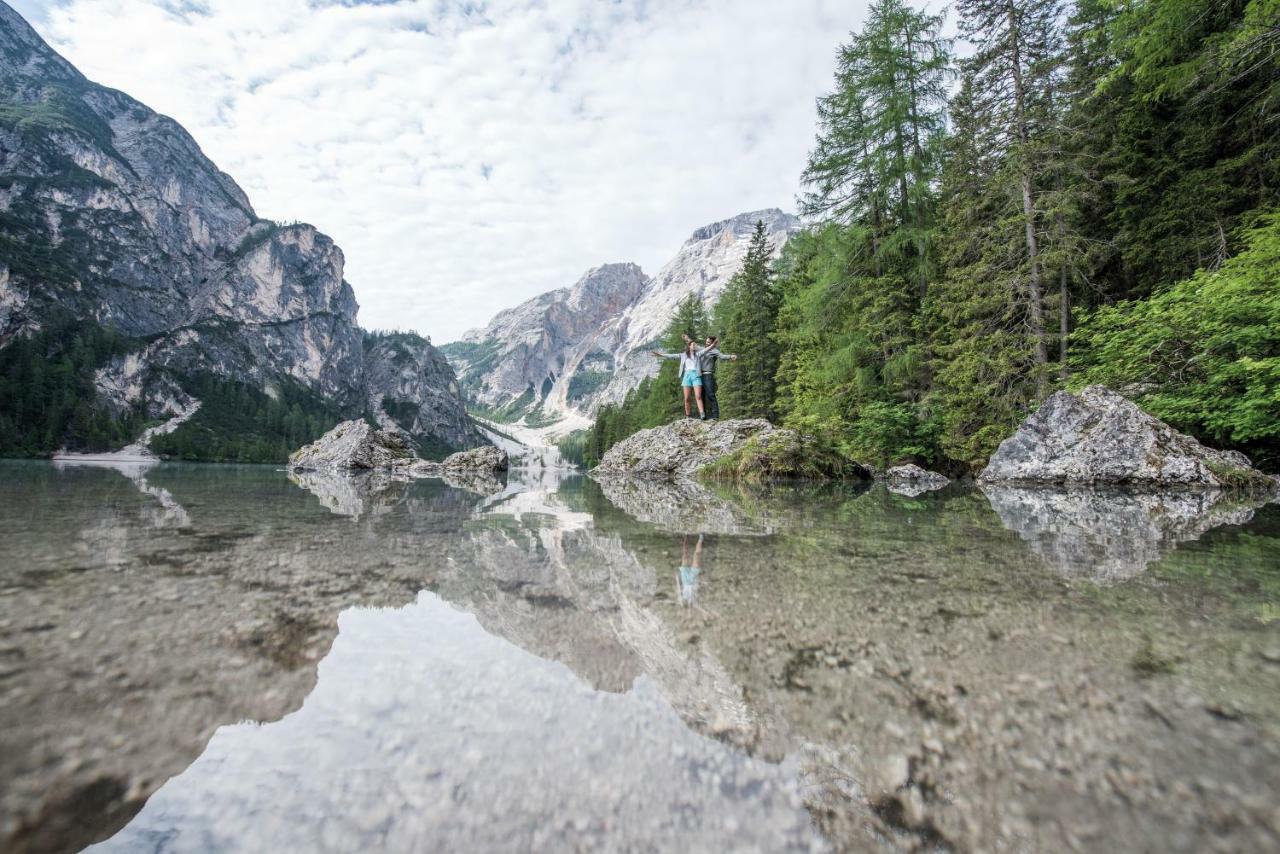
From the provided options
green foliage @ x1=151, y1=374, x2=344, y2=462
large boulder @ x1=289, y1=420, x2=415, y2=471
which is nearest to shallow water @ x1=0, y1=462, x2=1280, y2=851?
large boulder @ x1=289, y1=420, x2=415, y2=471

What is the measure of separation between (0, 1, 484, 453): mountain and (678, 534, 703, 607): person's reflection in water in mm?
107205

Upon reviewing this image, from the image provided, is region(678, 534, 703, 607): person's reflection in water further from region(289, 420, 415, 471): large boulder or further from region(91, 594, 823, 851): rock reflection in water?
region(289, 420, 415, 471): large boulder

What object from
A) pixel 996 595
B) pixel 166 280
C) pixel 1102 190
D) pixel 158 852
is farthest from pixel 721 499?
pixel 166 280

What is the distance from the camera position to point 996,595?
2.64 m

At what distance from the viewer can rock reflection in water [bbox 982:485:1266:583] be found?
3434 mm

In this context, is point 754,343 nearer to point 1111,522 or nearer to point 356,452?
point 356,452

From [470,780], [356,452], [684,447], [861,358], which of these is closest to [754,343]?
[861,358]

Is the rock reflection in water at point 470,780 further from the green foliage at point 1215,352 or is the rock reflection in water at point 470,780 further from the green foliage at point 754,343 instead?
the green foliage at point 754,343

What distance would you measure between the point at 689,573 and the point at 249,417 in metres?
166

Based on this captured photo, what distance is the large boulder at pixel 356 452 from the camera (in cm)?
2306

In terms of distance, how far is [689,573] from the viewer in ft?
10.5

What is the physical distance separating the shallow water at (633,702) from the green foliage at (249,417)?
124380 millimetres

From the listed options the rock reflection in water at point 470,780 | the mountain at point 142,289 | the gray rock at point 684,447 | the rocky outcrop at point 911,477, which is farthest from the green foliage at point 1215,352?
the mountain at point 142,289

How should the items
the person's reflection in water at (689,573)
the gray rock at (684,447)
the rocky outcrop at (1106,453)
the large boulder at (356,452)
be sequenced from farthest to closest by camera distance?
the large boulder at (356,452) < the gray rock at (684,447) < the rocky outcrop at (1106,453) < the person's reflection in water at (689,573)
